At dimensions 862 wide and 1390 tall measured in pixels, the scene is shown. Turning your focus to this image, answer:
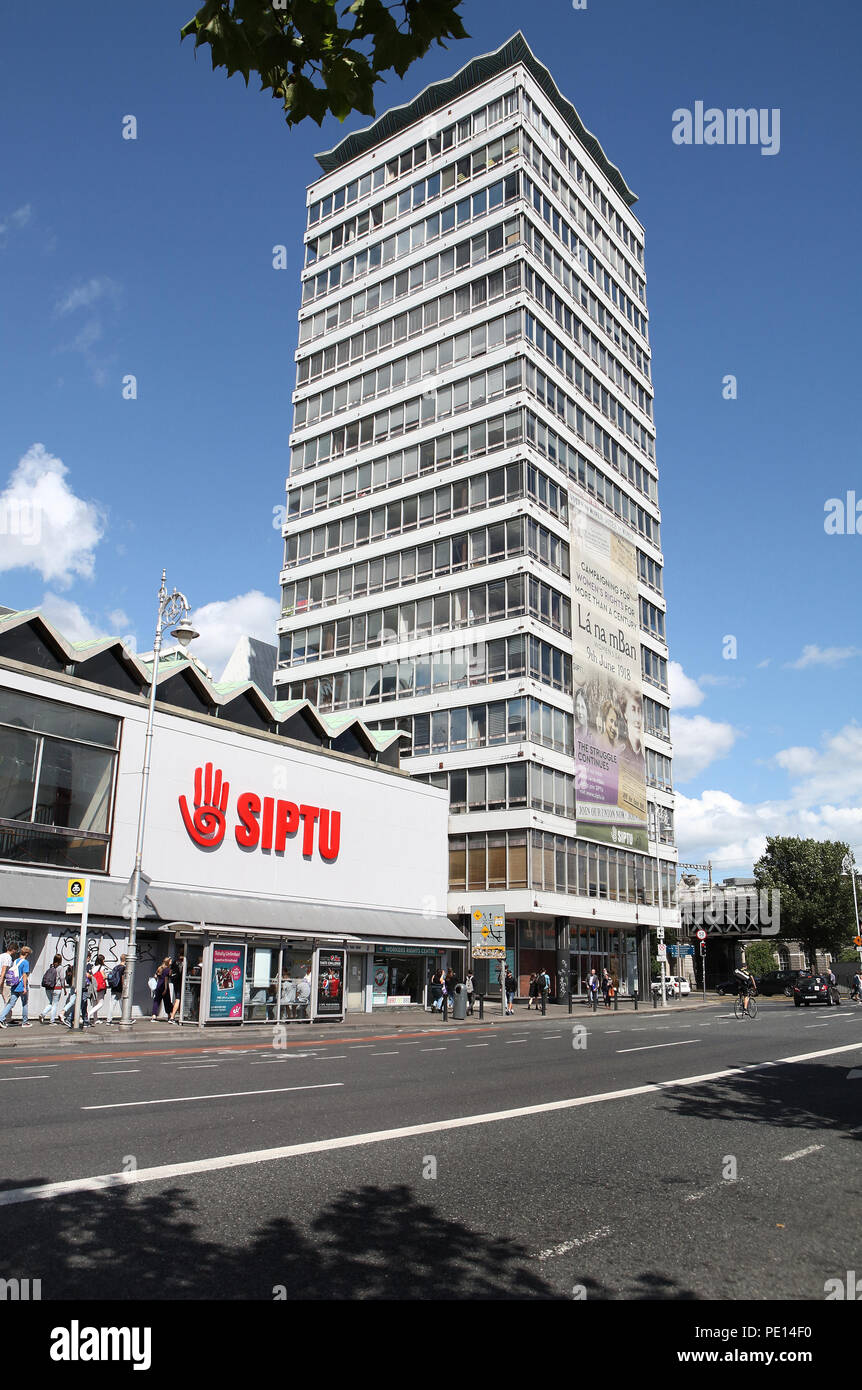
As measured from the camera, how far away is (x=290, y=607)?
59125 millimetres

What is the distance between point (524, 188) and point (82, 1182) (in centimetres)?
5759

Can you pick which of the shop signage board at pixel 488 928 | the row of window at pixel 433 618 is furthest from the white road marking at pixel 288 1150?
the row of window at pixel 433 618

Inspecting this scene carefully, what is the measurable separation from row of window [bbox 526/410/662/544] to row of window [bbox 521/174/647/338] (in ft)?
35.5

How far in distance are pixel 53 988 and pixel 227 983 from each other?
4.57 m

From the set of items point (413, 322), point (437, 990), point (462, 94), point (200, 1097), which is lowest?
point (437, 990)

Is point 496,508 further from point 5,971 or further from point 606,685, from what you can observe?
point 5,971

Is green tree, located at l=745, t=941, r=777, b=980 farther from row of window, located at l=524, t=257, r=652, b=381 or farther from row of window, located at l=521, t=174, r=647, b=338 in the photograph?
row of window, located at l=521, t=174, r=647, b=338

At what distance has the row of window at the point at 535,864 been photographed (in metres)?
46.4

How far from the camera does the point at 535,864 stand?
46.4 m

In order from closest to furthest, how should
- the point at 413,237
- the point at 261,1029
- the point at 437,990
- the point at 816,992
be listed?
1. the point at 261,1029
2. the point at 437,990
3. the point at 816,992
4. the point at 413,237

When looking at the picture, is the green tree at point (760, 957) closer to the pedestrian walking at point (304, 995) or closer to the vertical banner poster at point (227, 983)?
the pedestrian walking at point (304, 995)

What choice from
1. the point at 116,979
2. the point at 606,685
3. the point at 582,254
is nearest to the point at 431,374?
the point at 582,254

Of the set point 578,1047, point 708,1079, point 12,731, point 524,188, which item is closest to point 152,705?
point 12,731

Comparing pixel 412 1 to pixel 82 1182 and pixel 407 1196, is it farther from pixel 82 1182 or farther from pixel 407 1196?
pixel 82 1182
